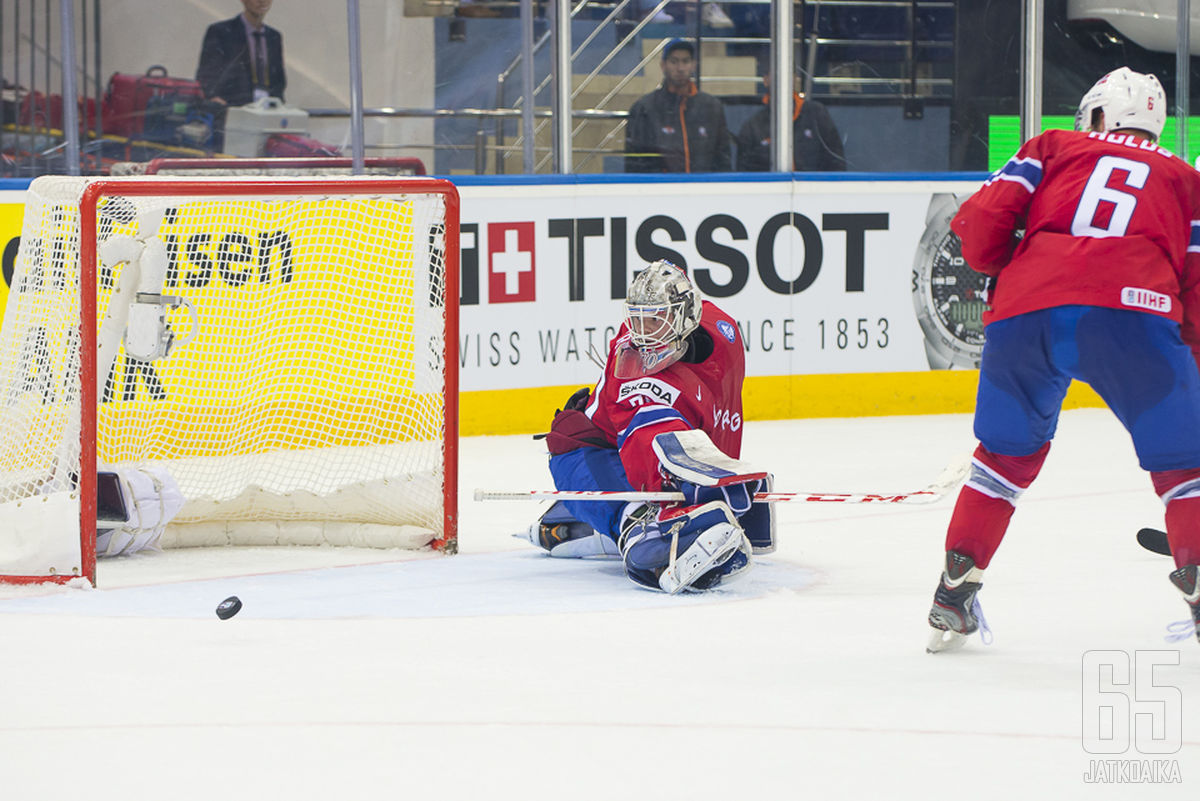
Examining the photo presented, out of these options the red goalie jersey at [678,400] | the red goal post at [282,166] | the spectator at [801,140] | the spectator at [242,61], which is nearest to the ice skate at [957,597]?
the red goalie jersey at [678,400]

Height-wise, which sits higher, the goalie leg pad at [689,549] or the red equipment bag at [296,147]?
the red equipment bag at [296,147]

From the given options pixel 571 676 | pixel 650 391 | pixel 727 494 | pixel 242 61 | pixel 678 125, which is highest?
pixel 242 61

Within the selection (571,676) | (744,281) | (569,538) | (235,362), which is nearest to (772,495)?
(569,538)

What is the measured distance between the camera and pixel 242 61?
6.78 meters

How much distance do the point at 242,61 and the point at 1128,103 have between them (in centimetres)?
451

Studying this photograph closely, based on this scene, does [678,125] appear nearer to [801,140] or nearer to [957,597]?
[801,140]

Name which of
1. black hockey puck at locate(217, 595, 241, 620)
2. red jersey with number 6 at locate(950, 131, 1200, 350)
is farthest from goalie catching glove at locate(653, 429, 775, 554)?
black hockey puck at locate(217, 595, 241, 620)

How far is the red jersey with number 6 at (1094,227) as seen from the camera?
2902mm

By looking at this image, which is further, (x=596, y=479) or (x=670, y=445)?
(x=596, y=479)

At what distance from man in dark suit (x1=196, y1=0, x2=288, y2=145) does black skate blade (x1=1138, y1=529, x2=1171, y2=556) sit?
397 cm

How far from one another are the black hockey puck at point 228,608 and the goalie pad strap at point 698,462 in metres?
0.93

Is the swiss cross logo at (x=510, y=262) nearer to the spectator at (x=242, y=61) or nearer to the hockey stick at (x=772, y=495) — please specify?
the spectator at (x=242, y=61)

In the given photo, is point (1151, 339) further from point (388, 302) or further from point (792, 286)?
point (792, 286)

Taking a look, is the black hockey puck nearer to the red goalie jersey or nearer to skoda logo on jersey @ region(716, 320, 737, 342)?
the red goalie jersey
